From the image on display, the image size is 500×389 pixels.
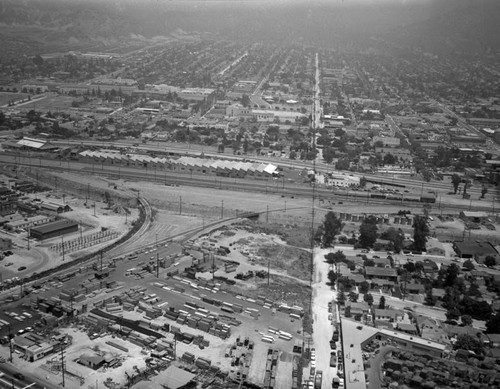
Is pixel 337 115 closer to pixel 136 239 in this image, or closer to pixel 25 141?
pixel 25 141

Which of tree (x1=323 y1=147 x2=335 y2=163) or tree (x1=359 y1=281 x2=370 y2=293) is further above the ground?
tree (x1=323 y1=147 x2=335 y2=163)

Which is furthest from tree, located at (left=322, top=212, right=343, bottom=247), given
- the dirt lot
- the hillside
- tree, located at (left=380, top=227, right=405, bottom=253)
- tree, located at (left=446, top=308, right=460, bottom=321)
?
the hillside

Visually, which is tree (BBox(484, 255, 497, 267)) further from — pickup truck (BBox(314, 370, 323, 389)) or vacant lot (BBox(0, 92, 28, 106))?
vacant lot (BBox(0, 92, 28, 106))

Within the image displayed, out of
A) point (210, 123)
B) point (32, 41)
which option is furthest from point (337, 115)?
point (32, 41)

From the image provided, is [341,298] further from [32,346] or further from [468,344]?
[32,346]

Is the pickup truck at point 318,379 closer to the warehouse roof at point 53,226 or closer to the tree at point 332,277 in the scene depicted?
the tree at point 332,277
